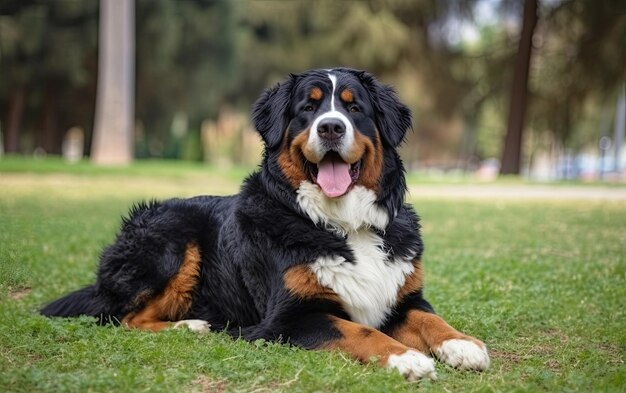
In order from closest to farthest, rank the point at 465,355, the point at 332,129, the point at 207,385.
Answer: the point at 207,385 < the point at 465,355 < the point at 332,129

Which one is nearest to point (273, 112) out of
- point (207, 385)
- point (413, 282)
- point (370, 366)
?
point (413, 282)

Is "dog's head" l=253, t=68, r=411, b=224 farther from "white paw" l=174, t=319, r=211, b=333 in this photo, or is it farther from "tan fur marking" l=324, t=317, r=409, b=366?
"white paw" l=174, t=319, r=211, b=333

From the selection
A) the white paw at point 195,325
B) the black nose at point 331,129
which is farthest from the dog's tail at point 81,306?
the black nose at point 331,129

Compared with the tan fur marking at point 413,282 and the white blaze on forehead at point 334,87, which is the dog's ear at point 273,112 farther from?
the tan fur marking at point 413,282

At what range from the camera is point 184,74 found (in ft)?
121

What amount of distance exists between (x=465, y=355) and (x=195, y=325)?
221 cm

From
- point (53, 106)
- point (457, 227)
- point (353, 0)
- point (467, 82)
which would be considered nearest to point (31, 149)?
point (53, 106)

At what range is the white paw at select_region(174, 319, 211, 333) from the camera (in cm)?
567

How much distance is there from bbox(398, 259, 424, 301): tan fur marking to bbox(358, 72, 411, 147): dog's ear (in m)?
0.97

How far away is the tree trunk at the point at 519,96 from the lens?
2644cm

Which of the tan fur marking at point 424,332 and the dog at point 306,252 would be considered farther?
the dog at point 306,252

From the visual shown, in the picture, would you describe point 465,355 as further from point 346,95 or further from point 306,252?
point 346,95

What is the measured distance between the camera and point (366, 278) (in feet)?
17.1

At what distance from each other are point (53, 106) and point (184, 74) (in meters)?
6.55
